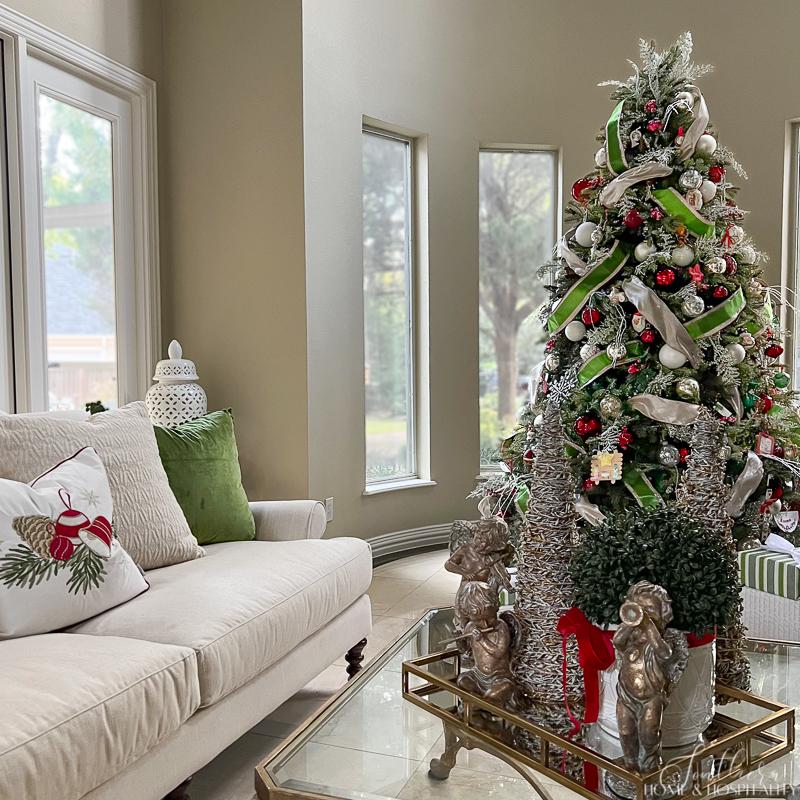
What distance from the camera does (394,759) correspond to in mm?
1302

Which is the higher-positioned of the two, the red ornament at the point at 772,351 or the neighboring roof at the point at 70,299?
the neighboring roof at the point at 70,299

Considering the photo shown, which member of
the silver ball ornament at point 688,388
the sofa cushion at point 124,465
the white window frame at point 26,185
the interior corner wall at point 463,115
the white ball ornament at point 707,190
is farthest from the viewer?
the interior corner wall at point 463,115

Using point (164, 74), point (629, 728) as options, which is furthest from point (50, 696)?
point (164, 74)

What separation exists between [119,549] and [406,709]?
0.91 meters

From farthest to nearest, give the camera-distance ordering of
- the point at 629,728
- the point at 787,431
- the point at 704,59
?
the point at 704,59 → the point at 787,431 → the point at 629,728

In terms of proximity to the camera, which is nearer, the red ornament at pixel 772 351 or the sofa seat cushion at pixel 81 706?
the sofa seat cushion at pixel 81 706

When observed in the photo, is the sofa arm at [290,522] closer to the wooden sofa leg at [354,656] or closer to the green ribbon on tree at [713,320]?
the wooden sofa leg at [354,656]

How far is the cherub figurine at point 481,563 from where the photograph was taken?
1477mm

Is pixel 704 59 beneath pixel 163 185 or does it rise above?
above

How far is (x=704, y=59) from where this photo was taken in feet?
15.6

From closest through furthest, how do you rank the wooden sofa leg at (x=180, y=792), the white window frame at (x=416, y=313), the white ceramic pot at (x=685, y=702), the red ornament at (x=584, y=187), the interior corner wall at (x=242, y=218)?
the white ceramic pot at (x=685, y=702)
the wooden sofa leg at (x=180, y=792)
the red ornament at (x=584, y=187)
the interior corner wall at (x=242, y=218)
the white window frame at (x=416, y=313)

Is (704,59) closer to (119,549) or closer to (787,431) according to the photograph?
(787,431)

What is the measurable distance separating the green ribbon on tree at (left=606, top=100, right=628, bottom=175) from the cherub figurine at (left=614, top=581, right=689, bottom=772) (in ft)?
5.87

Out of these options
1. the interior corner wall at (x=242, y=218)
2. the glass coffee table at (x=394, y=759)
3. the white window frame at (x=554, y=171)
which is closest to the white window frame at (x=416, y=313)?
the white window frame at (x=554, y=171)
